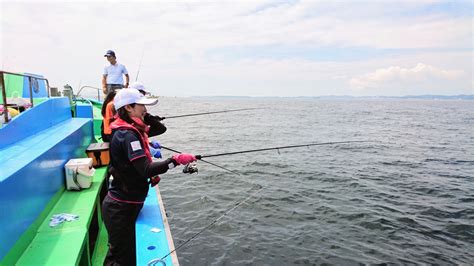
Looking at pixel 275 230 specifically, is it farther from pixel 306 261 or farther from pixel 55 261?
pixel 55 261

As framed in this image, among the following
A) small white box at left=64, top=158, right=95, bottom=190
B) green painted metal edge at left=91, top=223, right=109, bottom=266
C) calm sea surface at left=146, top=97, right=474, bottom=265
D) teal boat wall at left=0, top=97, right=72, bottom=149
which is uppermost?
teal boat wall at left=0, top=97, right=72, bottom=149

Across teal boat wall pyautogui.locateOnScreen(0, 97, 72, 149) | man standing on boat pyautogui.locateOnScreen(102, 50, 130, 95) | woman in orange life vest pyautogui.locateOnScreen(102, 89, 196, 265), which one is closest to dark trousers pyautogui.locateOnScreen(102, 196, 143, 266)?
woman in orange life vest pyautogui.locateOnScreen(102, 89, 196, 265)

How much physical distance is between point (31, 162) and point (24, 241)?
77 centimetres

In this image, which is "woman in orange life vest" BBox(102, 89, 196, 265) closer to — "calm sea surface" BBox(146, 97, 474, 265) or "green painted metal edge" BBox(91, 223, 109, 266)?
"green painted metal edge" BBox(91, 223, 109, 266)

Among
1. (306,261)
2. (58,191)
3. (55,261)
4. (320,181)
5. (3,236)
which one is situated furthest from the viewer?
(320,181)

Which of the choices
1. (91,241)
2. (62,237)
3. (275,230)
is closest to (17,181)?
(62,237)

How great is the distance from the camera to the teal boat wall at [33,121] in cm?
390

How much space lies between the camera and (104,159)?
19.4 feet

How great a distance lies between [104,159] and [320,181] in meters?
8.64

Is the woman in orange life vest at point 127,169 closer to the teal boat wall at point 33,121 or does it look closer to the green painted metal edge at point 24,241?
Result: the green painted metal edge at point 24,241

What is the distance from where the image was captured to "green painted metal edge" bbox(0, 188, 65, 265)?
2711 mm

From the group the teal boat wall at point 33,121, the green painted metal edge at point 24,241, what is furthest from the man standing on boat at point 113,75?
the green painted metal edge at point 24,241

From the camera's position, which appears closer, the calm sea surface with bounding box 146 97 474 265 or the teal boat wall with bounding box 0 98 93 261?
the teal boat wall with bounding box 0 98 93 261

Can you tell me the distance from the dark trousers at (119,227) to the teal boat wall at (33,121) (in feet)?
5.55
